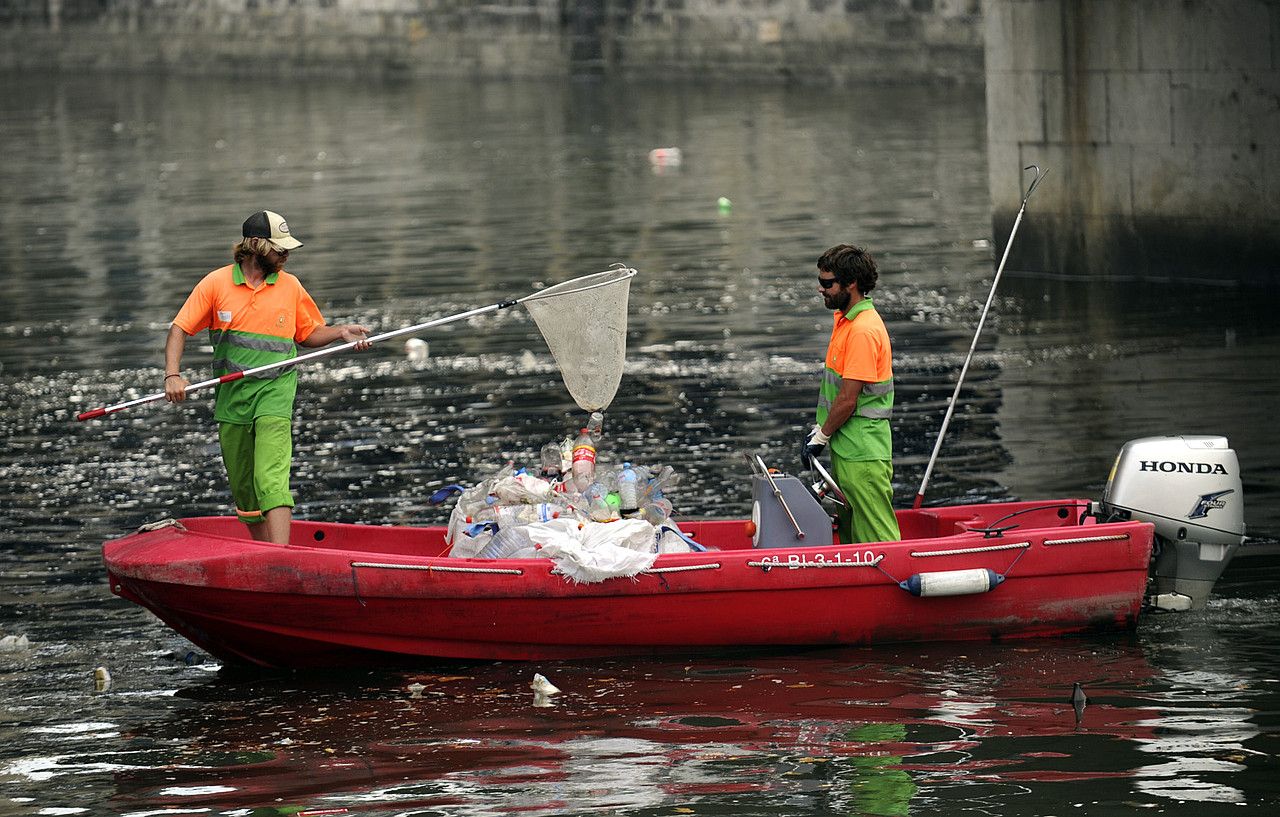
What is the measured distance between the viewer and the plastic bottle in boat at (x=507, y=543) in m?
9.18

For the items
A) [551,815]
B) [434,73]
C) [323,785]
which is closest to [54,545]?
[323,785]

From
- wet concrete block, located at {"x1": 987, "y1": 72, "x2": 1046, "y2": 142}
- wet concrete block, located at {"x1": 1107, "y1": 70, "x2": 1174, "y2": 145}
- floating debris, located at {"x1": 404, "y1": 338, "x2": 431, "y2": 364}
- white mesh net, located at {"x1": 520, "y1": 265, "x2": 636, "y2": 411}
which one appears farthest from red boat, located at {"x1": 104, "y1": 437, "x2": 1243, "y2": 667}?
wet concrete block, located at {"x1": 987, "y1": 72, "x2": 1046, "y2": 142}

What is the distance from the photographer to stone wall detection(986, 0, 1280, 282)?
18531 millimetres

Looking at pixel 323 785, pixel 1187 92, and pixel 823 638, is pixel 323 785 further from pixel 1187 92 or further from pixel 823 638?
pixel 1187 92

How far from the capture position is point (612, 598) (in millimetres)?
8953

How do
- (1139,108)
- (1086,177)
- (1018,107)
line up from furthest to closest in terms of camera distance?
(1018,107), (1086,177), (1139,108)

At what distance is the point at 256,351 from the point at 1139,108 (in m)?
12.2

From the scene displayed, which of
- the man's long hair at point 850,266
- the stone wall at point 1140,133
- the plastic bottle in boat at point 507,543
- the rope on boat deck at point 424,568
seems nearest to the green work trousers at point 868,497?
the man's long hair at point 850,266

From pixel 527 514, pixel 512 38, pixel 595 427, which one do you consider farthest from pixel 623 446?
pixel 512 38

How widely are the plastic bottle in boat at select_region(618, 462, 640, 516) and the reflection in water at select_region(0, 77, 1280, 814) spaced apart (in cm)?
75

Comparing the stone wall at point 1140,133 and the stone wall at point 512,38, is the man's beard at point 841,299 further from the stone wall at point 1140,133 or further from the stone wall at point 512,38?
the stone wall at point 512,38

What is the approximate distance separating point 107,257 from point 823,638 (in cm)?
1644

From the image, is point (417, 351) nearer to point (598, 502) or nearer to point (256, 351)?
point (256, 351)

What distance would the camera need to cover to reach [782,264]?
21.6 meters
